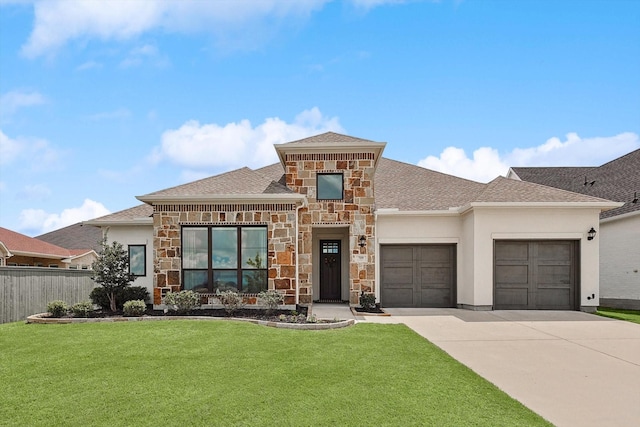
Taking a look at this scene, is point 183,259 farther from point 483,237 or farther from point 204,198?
point 483,237

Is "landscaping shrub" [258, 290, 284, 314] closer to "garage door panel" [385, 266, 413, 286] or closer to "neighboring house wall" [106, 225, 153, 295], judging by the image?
"garage door panel" [385, 266, 413, 286]

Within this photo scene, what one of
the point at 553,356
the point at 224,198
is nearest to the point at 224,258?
the point at 224,198

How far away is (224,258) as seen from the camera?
1216 centimetres

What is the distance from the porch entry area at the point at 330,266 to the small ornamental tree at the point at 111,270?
6.83m

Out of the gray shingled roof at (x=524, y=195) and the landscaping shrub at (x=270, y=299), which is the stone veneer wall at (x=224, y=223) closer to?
the landscaping shrub at (x=270, y=299)

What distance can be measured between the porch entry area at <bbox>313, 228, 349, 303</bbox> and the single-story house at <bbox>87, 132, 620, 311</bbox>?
0.04m

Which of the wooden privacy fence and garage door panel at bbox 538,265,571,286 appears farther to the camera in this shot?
garage door panel at bbox 538,265,571,286

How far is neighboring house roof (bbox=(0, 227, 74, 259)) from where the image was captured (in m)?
20.8

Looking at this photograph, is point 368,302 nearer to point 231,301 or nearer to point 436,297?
point 436,297

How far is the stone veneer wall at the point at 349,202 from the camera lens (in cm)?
1377

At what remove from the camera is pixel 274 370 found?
582cm

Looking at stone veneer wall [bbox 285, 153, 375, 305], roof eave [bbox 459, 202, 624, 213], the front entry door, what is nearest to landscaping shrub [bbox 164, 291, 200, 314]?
stone veneer wall [bbox 285, 153, 375, 305]

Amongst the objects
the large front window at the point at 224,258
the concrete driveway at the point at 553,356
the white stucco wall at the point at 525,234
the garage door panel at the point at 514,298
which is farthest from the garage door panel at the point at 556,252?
the large front window at the point at 224,258

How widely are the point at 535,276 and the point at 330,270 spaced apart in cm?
729
